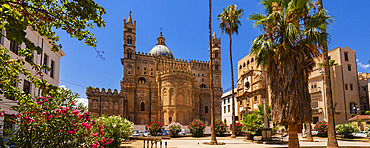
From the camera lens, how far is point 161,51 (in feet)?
240

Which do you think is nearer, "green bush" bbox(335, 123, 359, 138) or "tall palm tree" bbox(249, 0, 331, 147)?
"tall palm tree" bbox(249, 0, 331, 147)

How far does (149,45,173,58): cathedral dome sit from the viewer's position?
2872 inches

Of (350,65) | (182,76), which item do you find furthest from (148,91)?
(350,65)

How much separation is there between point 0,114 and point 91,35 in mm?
3173

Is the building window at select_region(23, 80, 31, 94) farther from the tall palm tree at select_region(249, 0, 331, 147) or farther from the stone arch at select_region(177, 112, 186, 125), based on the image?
the stone arch at select_region(177, 112, 186, 125)

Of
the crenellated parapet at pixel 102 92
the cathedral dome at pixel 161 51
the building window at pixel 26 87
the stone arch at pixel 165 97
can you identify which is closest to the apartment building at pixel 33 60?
the building window at pixel 26 87

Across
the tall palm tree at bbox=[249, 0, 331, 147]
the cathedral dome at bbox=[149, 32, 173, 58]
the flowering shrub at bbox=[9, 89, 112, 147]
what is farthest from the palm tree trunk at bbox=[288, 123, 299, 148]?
the cathedral dome at bbox=[149, 32, 173, 58]

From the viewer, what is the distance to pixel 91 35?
6.00 meters

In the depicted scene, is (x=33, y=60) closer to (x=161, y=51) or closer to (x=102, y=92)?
(x=102, y=92)

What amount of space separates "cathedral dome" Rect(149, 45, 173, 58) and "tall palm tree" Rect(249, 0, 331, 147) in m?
59.4

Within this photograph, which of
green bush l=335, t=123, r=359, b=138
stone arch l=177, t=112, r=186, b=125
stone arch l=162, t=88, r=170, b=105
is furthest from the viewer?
stone arch l=162, t=88, r=170, b=105

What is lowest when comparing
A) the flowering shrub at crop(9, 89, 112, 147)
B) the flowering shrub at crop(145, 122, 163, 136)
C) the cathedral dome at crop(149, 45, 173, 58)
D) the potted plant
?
the flowering shrub at crop(145, 122, 163, 136)

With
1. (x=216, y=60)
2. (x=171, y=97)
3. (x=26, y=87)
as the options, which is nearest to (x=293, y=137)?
(x=26, y=87)

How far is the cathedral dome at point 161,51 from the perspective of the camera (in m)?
72.9
